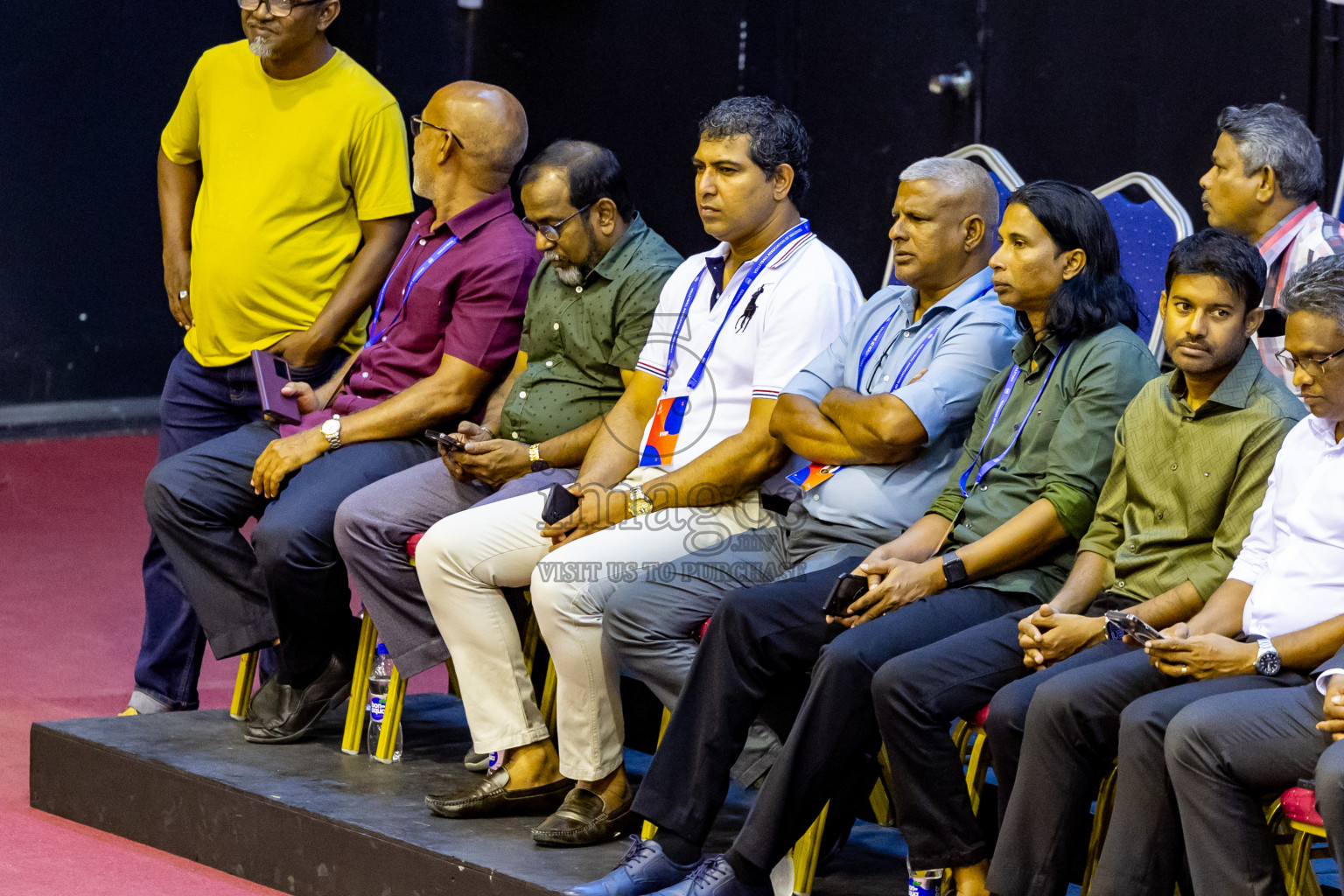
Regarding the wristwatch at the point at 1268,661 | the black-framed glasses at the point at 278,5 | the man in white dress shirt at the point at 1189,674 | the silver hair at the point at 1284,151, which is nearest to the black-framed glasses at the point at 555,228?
the black-framed glasses at the point at 278,5

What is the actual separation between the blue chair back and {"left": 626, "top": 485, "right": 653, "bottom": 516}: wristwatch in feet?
3.65

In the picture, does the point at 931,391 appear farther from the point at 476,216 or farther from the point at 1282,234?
the point at 476,216

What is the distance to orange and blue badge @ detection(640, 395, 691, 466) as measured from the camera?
3.61 m

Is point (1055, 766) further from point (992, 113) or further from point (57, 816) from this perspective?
point (992, 113)

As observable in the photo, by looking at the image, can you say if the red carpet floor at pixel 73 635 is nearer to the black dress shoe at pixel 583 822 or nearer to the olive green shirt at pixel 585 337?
the black dress shoe at pixel 583 822

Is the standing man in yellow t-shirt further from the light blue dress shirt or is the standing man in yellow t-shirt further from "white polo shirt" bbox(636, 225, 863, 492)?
the light blue dress shirt

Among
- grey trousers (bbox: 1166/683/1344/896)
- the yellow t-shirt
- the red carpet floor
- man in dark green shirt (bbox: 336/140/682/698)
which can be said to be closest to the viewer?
grey trousers (bbox: 1166/683/1344/896)

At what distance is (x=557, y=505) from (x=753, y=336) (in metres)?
0.55

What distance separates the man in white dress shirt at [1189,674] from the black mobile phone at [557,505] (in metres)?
1.24

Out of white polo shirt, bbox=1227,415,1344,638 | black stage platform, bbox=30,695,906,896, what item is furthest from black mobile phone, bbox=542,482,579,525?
white polo shirt, bbox=1227,415,1344,638

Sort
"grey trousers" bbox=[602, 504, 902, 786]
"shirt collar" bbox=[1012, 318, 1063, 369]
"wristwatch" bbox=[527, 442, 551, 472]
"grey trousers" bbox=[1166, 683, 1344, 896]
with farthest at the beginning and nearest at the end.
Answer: "wristwatch" bbox=[527, 442, 551, 472], "grey trousers" bbox=[602, 504, 902, 786], "shirt collar" bbox=[1012, 318, 1063, 369], "grey trousers" bbox=[1166, 683, 1344, 896]

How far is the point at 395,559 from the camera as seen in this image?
366 cm

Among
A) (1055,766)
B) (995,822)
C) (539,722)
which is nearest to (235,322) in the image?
(539,722)

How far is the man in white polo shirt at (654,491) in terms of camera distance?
3.32 metres
